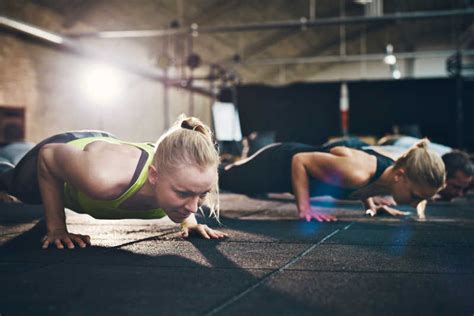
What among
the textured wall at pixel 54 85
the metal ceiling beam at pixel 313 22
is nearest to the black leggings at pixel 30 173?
the metal ceiling beam at pixel 313 22

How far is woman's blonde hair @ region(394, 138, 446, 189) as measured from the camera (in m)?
3.00

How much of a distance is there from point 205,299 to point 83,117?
9788 millimetres

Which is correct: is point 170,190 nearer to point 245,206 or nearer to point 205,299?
point 205,299

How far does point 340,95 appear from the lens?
Answer: 1031cm

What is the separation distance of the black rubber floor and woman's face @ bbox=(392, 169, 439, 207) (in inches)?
7.4

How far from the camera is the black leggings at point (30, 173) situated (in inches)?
107

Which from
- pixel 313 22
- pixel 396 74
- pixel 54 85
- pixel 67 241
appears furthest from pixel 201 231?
pixel 396 74

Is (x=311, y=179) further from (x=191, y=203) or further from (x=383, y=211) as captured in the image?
(x=191, y=203)

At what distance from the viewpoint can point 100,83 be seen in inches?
440

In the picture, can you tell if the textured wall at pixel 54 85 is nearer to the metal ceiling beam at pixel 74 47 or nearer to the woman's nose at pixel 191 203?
the metal ceiling beam at pixel 74 47

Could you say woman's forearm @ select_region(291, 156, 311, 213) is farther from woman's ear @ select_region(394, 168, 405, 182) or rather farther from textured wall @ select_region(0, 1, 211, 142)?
textured wall @ select_region(0, 1, 211, 142)

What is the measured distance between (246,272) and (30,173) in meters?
1.49

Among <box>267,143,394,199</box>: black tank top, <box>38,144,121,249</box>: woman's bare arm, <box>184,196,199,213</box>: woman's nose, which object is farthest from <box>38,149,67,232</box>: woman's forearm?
<box>267,143,394,199</box>: black tank top

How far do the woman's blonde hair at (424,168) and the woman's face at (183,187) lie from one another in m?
1.38
